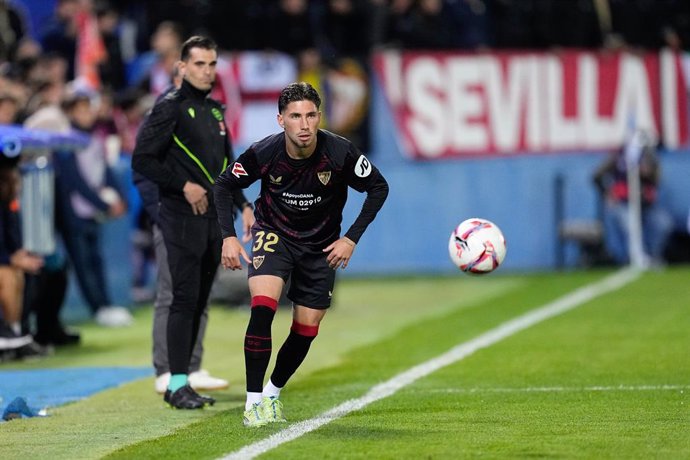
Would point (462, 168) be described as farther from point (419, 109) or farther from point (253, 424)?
point (253, 424)

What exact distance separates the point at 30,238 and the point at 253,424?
6.45 metres

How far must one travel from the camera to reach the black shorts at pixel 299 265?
845cm

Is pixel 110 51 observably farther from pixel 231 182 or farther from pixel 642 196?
pixel 231 182

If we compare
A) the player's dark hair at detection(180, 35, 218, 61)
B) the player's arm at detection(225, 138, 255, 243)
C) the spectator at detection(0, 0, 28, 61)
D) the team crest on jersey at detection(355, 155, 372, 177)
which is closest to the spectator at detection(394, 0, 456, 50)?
the spectator at detection(0, 0, 28, 61)

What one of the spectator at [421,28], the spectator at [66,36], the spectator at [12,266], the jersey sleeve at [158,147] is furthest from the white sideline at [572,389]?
the spectator at [421,28]

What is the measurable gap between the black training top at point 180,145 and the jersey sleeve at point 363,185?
5.15 ft

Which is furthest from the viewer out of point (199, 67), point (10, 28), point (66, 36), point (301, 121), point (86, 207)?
point (66, 36)

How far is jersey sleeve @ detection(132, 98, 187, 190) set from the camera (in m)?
9.66

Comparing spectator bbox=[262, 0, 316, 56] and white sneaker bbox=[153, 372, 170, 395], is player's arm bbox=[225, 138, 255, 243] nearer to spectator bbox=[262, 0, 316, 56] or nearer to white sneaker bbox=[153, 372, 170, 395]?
white sneaker bbox=[153, 372, 170, 395]

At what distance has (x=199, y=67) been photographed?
31.8 ft

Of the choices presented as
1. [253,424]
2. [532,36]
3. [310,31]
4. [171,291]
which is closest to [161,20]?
[310,31]

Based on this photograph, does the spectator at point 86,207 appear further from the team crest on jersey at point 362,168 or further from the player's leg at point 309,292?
the team crest on jersey at point 362,168

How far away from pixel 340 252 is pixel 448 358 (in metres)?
3.85

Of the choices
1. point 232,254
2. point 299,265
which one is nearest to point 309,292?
point 299,265
